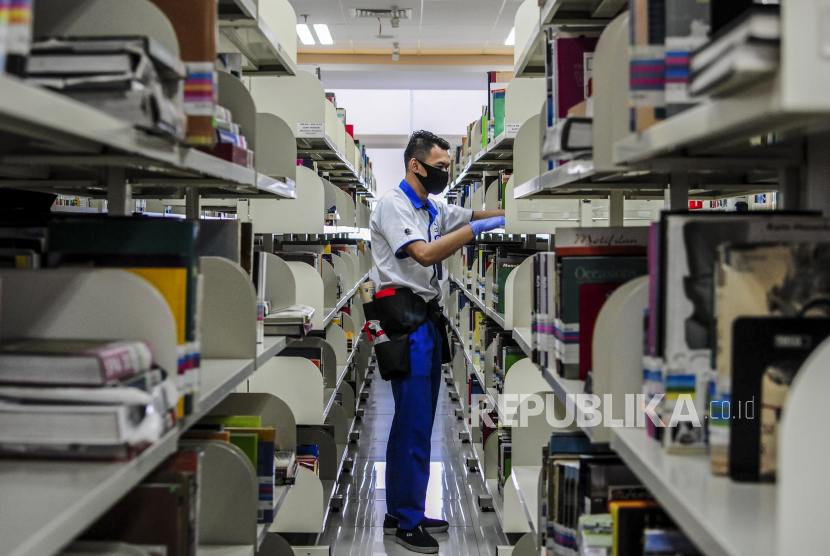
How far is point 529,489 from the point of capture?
7.07ft

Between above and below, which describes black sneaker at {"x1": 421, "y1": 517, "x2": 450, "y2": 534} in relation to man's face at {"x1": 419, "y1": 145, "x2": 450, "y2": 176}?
below

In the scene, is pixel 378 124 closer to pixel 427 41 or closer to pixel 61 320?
pixel 427 41

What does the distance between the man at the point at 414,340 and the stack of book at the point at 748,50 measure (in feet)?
7.93

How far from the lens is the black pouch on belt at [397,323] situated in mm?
3229

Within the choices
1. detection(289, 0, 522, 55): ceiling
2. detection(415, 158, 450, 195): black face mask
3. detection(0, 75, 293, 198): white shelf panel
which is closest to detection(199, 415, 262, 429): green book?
detection(0, 75, 293, 198): white shelf panel

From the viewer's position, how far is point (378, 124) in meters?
10.5

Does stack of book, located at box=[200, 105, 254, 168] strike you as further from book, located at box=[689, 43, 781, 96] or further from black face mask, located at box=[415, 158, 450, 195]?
black face mask, located at box=[415, 158, 450, 195]

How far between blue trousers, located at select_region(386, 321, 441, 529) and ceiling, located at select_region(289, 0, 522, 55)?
5299 millimetres

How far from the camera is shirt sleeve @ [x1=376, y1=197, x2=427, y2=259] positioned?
10.7ft

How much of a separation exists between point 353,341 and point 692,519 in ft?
15.4

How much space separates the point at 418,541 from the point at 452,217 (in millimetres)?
1771

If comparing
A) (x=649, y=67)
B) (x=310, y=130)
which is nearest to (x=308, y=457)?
(x=310, y=130)

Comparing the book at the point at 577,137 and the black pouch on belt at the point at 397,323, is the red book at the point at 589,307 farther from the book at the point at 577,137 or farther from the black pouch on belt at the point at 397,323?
the black pouch on belt at the point at 397,323

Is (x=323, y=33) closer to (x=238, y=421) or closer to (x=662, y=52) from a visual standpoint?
(x=238, y=421)
